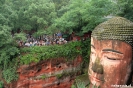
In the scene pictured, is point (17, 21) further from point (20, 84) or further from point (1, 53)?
point (20, 84)

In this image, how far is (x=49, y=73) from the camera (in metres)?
15.2

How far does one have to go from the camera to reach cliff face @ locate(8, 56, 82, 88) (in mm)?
14438

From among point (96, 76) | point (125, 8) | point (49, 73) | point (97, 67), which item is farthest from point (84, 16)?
point (96, 76)

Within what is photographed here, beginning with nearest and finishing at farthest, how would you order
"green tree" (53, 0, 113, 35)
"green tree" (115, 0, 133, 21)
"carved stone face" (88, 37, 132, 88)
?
"carved stone face" (88, 37, 132, 88) → "green tree" (115, 0, 133, 21) → "green tree" (53, 0, 113, 35)

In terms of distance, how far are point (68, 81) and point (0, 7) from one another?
8.20 m

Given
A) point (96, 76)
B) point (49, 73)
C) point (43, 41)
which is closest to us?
point (96, 76)

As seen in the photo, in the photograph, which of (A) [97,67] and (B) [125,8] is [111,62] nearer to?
(A) [97,67]

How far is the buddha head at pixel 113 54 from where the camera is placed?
8.50 metres

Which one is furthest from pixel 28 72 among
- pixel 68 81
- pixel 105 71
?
pixel 105 71

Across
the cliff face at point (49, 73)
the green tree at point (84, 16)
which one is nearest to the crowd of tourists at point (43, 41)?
the green tree at point (84, 16)

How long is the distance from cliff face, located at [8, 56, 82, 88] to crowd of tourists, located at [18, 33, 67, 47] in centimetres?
159

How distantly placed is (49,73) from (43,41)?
2.86 metres

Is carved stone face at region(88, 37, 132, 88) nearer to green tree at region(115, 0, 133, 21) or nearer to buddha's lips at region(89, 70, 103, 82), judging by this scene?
buddha's lips at region(89, 70, 103, 82)

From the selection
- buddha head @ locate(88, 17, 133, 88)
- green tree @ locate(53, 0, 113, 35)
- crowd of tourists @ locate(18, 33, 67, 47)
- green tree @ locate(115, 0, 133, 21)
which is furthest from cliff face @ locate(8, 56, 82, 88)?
buddha head @ locate(88, 17, 133, 88)
